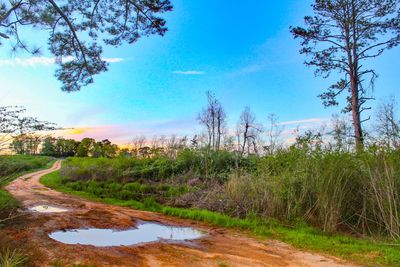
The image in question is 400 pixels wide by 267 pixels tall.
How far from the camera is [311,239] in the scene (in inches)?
290

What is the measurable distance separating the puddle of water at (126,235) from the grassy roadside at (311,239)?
4.26 ft

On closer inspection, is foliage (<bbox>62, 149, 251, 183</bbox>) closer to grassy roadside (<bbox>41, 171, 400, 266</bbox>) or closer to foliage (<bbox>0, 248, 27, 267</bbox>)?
grassy roadside (<bbox>41, 171, 400, 266</bbox>)

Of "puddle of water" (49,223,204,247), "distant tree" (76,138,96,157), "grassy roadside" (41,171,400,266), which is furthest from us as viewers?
"distant tree" (76,138,96,157)

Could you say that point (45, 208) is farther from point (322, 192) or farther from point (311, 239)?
point (322, 192)

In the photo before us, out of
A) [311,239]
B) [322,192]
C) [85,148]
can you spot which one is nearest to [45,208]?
[311,239]

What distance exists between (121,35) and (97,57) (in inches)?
54.8

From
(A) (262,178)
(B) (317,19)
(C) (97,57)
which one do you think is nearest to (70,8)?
(C) (97,57)

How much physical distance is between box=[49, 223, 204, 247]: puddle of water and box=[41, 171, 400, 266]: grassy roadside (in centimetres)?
130

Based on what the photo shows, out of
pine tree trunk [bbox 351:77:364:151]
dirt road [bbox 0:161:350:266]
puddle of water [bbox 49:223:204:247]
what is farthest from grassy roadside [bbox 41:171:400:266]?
pine tree trunk [bbox 351:77:364:151]

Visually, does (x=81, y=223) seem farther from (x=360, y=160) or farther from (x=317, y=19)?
(x=317, y=19)

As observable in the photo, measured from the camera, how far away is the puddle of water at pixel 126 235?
6566 millimetres

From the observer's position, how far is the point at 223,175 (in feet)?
45.9

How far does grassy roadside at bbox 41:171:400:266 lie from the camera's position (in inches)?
246

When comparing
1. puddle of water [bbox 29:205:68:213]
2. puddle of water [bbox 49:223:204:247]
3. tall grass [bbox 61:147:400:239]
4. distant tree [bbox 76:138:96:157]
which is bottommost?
puddle of water [bbox 49:223:204:247]
